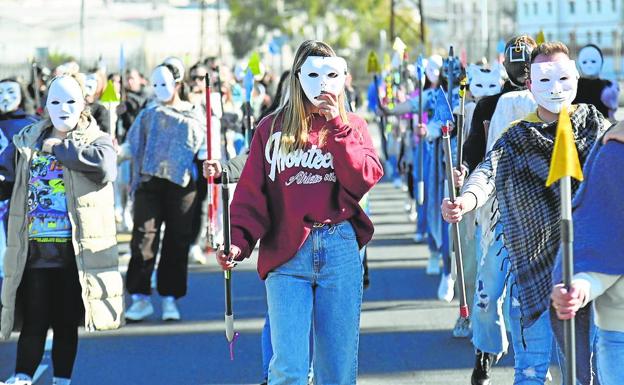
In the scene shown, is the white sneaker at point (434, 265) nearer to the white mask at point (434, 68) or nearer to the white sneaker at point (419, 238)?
the white mask at point (434, 68)

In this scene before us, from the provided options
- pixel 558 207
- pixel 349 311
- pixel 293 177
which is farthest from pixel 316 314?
pixel 558 207

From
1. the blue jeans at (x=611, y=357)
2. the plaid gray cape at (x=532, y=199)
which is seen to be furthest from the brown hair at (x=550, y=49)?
the blue jeans at (x=611, y=357)

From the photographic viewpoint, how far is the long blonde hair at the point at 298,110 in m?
5.79

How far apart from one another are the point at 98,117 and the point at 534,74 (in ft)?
21.8

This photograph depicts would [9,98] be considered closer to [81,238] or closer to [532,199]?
[81,238]

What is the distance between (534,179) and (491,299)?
62.8 inches

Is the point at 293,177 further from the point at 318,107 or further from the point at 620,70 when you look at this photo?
the point at 620,70

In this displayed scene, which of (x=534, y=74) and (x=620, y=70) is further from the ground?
(x=620, y=70)

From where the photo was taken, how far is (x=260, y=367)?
859cm

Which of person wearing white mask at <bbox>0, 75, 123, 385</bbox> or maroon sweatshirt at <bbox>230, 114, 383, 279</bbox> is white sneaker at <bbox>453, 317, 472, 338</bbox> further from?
maroon sweatshirt at <bbox>230, 114, 383, 279</bbox>

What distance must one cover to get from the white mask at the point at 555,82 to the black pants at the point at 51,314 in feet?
9.15

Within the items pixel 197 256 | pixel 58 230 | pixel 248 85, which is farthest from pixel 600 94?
→ pixel 197 256

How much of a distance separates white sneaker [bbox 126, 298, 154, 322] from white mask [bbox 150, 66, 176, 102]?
1.55 meters

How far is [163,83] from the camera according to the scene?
10188mm
